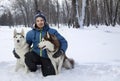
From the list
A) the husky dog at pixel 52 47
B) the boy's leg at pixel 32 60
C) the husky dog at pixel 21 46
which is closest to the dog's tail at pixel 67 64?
the husky dog at pixel 52 47

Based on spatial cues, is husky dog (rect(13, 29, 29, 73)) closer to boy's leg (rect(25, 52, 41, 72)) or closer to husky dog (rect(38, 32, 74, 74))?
boy's leg (rect(25, 52, 41, 72))

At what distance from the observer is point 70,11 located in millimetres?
51906

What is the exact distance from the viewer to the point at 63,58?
607 cm

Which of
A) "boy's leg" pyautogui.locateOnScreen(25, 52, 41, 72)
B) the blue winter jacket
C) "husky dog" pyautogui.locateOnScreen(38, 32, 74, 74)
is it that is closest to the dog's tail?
"husky dog" pyautogui.locateOnScreen(38, 32, 74, 74)

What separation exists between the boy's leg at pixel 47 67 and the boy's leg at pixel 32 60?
0.62 ft

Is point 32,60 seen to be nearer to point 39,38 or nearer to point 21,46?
point 21,46

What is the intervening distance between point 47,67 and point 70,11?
46392 mm

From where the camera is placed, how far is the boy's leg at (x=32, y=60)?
6027 millimetres

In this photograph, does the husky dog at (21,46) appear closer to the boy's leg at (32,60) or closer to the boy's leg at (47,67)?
the boy's leg at (32,60)

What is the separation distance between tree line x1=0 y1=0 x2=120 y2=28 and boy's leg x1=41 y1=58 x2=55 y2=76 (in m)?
13.9

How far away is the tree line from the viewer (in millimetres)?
23800

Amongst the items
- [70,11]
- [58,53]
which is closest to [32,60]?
[58,53]

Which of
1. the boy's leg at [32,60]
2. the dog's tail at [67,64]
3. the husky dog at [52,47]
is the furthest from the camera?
the dog's tail at [67,64]

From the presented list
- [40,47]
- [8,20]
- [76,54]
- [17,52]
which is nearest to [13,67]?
[17,52]
